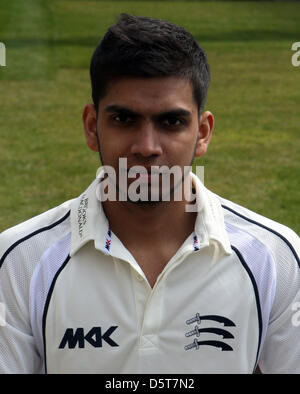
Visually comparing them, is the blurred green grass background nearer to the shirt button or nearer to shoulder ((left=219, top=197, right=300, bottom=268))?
shoulder ((left=219, top=197, right=300, bottom=268))

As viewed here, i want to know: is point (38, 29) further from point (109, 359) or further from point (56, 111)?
point (109, 359)

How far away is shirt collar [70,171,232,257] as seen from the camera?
293 centimetres

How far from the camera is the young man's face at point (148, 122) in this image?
9.15ft

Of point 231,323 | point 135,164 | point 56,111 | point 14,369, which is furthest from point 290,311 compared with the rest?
point 56,111

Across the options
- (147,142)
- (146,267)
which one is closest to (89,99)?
(146,267)

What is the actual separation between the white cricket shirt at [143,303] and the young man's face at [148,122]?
0.32 meters

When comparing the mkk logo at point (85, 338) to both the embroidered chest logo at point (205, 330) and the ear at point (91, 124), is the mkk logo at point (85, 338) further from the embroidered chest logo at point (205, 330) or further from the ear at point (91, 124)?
the ear at point (91, 124)

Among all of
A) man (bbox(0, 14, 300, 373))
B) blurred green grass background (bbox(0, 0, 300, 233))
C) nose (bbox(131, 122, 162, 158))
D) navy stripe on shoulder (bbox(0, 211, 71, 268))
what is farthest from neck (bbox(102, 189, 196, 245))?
blurred green grass background (bbox(0, 0, 300, 233))

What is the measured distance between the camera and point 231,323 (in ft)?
9.56

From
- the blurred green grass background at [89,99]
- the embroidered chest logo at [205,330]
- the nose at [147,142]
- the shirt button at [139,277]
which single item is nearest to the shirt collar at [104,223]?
the shirt button at [139,277]

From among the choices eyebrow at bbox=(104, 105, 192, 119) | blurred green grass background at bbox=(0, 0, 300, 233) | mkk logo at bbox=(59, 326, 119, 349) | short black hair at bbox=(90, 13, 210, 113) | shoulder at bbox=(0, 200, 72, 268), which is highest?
blurred green grass background at bbox=(0, 0, 300, 233)

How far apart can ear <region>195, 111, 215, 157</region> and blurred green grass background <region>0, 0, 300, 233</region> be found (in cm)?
165

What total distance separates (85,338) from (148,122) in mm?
841

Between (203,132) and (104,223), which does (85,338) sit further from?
(203,132)
